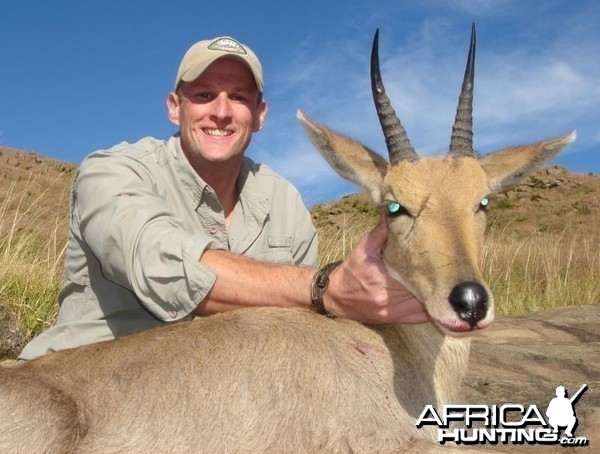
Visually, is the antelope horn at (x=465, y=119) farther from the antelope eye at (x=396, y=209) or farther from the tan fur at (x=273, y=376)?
the antelope eye at (x=396, y=209)

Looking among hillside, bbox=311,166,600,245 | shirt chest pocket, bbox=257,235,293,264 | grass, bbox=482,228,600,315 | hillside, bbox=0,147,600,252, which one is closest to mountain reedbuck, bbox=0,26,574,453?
shirt chest pocket, bbox=257,235,293,264

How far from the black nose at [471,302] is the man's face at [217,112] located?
3.25 metres

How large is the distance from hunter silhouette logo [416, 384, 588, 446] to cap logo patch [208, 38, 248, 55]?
367cm

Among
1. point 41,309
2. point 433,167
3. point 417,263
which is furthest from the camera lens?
point 41,309

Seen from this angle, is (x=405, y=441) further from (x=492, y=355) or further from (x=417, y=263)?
(x=492, y=355)

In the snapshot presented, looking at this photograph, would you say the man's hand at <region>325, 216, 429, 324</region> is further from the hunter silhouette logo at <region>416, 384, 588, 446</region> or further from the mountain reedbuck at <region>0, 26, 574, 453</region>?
the hunter silhouette logo at <region>416, 384, 588, 446</region>

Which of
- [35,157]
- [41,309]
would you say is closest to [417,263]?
[41,309]

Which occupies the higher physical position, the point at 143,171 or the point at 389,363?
the point at 143,171

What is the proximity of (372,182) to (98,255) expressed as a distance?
211cm

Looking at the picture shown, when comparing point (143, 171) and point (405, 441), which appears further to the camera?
point (143, 171)

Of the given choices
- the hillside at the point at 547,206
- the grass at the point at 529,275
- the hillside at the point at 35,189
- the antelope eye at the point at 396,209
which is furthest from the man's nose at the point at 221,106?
the hillside at the point at 547,206

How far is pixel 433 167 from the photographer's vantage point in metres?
4.89

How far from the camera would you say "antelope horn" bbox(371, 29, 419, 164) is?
16.9 feet

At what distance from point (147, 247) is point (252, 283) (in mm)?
780
